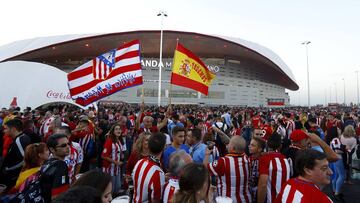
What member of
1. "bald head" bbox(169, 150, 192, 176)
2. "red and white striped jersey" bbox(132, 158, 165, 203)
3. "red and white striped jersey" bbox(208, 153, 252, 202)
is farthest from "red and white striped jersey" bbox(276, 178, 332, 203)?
"red and white striped jersey" bbox(132, 158, 165, 203)

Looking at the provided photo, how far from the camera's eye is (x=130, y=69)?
6500mm

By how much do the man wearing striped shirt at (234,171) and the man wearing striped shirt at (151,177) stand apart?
0.65 m

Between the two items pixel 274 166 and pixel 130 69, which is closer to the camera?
pixel 274 166

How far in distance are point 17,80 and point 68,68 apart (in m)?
38.1

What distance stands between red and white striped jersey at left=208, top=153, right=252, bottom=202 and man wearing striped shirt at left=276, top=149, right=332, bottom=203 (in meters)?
0.89

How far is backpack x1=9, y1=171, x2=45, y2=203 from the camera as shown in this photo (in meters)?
2.08

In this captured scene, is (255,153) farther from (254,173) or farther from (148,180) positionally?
(148,180)

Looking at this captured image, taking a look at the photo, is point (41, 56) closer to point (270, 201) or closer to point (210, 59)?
point (210, 59)

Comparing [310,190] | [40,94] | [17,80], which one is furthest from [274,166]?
[17,80]

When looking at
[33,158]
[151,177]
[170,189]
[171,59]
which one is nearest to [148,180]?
[151,177]

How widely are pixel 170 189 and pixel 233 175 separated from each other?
89cm

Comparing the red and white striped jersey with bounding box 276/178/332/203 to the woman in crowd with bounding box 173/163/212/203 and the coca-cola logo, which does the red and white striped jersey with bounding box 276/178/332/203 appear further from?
the coca-cola logo

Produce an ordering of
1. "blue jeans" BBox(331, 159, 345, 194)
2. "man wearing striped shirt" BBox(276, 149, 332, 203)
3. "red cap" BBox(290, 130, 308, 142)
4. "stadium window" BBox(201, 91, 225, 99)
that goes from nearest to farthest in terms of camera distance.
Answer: "man wearing striped shirt" BBox(276, 149, 332, 203)
"red cap" BBox(290, 130, 308, 142)
"blue jeans" BBox(331, 159, 345, 194)
"stadium window" BBox(201, 91, 225, 99)

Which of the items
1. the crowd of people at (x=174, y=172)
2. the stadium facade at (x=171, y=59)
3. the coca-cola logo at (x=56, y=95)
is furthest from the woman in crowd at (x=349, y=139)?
the stadium facade at (x=171, y=59)
